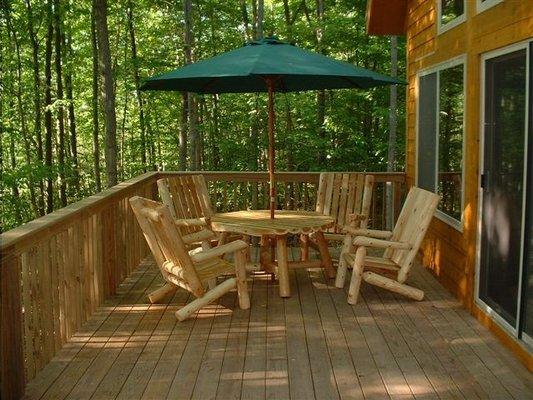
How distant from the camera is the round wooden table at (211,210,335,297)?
486cm

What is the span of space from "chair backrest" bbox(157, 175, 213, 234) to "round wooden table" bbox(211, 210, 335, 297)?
41cm

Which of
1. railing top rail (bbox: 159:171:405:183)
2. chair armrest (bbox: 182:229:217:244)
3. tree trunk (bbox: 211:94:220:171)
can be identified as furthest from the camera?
tree trunk (bbox: 211:94:220:171)

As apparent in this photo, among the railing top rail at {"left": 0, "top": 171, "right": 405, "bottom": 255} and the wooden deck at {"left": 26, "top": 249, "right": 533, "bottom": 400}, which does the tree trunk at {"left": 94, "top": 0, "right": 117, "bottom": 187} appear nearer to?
the railing top rail at {"left": 0, "top": 171, "right": 405, "bottom": 255}

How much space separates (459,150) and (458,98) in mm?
427

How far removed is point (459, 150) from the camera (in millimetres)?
4887

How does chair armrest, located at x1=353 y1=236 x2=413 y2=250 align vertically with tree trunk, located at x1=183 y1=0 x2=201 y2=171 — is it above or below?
below

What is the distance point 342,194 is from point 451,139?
134cm

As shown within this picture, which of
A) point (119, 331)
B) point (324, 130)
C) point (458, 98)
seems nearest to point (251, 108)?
point (324, 130)

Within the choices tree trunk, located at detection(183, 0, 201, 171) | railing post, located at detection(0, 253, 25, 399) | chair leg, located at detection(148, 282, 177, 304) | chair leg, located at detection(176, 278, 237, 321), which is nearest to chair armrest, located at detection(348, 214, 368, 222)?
chair leg, located at detection(176, 278, 237, 321)

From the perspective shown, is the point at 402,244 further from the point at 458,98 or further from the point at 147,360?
the point at 147,360

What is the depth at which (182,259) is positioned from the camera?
409 centimetres

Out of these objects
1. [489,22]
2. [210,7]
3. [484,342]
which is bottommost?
[484,342]

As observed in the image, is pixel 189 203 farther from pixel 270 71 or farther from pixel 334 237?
pixel 270 71

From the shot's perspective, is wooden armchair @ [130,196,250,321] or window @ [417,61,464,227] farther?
window @ [417,61,464,227]
